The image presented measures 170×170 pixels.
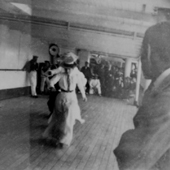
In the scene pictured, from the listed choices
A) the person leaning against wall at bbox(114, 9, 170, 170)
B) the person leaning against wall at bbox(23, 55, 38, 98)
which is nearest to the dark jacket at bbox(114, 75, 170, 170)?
the person leaning against wall at bbox(114, 9, 170, 170)

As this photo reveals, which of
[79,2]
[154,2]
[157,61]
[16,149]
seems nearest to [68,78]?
[16,149]

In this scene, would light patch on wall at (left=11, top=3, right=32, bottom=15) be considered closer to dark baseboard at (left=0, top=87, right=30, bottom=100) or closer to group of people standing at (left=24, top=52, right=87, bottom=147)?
dark baseboard at (left=0, top=87, right=30, bottom=100)

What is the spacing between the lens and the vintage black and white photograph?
683 millimetres

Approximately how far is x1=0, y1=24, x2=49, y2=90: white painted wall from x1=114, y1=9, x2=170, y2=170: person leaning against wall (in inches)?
293

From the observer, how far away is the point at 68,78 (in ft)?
13.9

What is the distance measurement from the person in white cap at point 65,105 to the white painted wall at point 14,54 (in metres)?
4.03

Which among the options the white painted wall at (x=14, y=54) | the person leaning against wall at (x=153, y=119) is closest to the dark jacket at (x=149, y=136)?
the person leaning against wall at (x=153, y=119)

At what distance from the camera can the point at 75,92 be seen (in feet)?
21.2

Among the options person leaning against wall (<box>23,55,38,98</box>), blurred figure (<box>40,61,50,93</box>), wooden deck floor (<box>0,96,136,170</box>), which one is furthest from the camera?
blurred figure (<box>40,61,50,93</box>)

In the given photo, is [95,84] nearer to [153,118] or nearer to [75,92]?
[75,92]

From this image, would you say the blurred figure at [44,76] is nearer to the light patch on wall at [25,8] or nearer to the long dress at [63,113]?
the light patch on wall at [25,8]

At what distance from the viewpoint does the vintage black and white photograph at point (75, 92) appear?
2.24ft

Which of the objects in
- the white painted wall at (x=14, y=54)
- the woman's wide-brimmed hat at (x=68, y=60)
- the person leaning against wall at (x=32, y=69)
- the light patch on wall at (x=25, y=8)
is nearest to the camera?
the woman's wide-brimmed hat at (x=68, y=60)

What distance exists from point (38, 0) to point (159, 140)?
598 cm
